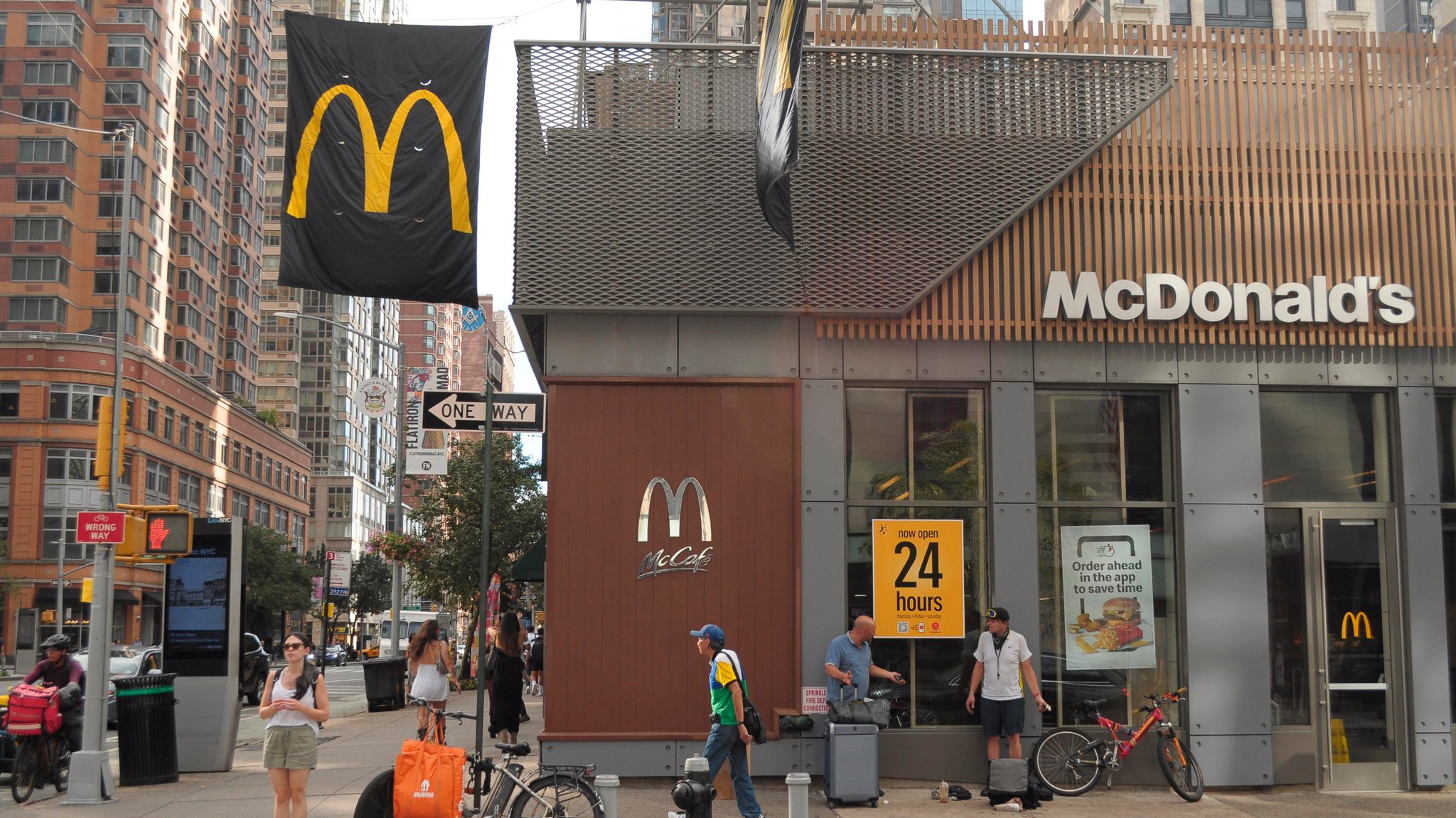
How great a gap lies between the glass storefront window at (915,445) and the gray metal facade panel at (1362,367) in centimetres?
409

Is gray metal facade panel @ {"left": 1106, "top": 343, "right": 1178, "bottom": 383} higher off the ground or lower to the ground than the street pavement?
higher

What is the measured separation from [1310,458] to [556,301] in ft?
28.8

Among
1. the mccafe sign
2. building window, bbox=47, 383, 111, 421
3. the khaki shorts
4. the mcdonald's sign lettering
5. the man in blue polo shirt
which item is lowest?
the khaki shorts

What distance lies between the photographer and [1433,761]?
14.3 metres

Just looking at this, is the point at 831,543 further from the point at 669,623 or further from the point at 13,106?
the point at 13,106

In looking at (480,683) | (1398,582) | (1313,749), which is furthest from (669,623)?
(1398,582)

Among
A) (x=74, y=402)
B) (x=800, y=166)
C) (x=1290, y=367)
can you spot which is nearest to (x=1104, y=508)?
(x=1290, y=367)

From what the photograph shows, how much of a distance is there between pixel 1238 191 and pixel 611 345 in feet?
24.1

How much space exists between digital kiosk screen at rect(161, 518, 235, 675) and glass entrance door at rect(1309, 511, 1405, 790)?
13.0 m

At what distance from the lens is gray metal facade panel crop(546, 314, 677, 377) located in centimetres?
1445

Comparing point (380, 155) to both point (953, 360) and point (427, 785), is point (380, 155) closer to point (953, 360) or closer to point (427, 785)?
point (427, 785)

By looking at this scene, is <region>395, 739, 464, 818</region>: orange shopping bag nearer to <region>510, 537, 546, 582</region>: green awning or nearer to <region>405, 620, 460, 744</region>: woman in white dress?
<region>405, 620, 460, 744</region>: woman in white dress

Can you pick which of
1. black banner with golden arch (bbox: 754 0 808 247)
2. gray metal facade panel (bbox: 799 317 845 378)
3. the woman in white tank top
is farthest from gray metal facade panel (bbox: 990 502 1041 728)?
the woman in white tank top

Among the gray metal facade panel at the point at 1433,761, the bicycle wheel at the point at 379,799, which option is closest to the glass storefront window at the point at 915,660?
the gray metal facade panel at the point at 1433,761
